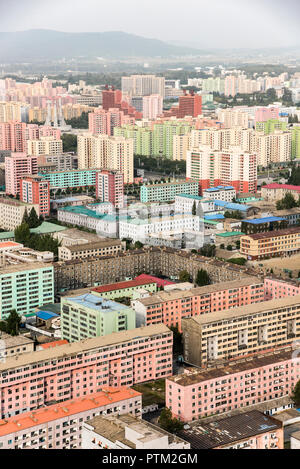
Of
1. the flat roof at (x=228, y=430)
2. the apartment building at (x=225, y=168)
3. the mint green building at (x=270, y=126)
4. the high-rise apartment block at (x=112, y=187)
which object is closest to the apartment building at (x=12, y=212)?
the high-rise apartment block at (x=112, y=187)

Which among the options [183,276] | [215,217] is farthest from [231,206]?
[183,276]

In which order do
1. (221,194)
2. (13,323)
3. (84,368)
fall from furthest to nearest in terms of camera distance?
1. (221,194)
2. (13,323)
3. (84,368)

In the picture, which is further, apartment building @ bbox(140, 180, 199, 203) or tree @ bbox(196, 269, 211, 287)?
apartment building @ bbox(140, 180, 199, 203)

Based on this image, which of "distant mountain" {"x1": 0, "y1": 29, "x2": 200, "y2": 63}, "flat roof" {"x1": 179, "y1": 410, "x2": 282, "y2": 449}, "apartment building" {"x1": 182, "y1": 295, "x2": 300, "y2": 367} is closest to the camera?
"flat roof" {"x1": 179, "y1": 410, "x2": 282, "y2": 449}

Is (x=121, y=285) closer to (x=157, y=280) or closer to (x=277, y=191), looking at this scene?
(x=157, y=280)

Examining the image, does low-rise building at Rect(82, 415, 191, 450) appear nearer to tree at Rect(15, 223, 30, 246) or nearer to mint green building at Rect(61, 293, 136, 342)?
mint green building at Rect(61, 293, 136, 342)

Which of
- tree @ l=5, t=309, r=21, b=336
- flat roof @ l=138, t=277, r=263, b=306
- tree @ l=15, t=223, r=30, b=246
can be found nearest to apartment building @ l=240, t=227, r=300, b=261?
flat roof @ l=138, t=277, r=263, b=306

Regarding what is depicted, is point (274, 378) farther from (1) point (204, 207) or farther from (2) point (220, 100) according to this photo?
(2) point (220, 100)

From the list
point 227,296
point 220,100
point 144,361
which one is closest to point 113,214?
point 227,296
